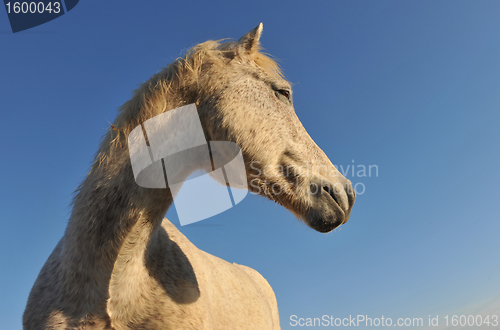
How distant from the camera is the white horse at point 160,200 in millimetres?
2240

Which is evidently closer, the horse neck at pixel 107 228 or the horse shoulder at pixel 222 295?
the horse neck at pixel 107 228

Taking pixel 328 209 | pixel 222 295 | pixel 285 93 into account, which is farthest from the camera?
pixel 222 295

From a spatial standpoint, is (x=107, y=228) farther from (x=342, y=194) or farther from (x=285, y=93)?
(x=285, y=93)

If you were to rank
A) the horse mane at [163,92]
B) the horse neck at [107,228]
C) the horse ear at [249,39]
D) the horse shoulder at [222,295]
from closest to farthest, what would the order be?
1. the horse neck at [107,228]
2. the horse mane at [163,92]
3. the horse ear at [249,39]
4. the horse shoulder at [222,295]

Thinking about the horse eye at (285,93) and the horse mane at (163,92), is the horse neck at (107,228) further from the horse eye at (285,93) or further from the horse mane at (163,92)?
the horse eye at (285,93)

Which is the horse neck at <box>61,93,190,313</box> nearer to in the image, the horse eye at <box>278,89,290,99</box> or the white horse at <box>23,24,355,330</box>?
the white horse at <box>23,24,355,330</box>

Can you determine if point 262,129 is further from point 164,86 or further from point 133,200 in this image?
point 133,200

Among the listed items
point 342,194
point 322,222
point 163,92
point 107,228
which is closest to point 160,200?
point 107,228

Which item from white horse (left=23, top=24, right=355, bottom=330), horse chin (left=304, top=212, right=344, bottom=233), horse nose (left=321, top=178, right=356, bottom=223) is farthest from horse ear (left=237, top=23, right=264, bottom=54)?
horse chin (left=304, top=212, right=344, bottom=233)

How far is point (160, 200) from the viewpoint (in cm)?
238

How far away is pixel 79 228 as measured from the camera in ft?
7.60

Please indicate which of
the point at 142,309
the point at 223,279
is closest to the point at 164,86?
the point at 142,309

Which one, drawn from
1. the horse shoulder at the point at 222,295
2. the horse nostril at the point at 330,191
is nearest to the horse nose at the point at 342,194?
the horse nostril at the point at 330,191

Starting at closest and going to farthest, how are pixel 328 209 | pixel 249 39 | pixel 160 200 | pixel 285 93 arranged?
pixel 328 209 < pixel 160 200 < pixel 249 39 < pixel 285 93
